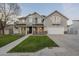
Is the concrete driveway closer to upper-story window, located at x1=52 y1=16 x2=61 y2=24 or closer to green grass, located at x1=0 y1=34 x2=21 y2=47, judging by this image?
upper-story window, located at x1=52 y1=16 x2=61 y2=24

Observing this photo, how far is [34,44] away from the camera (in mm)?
6332

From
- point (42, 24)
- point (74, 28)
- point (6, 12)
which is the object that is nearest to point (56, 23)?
point (42, 24)

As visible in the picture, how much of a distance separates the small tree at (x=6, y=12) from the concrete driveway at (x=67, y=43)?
47.3 inches

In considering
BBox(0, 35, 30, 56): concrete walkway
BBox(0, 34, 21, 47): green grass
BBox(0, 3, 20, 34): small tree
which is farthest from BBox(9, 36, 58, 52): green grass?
BBox(0, 3, 20, 34): small tree

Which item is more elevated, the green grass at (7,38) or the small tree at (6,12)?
the small tree at (6,12)

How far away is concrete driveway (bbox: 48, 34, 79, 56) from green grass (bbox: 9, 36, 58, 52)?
0.15m

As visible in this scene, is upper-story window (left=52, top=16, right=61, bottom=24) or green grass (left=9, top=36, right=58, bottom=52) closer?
green grass (left=9, top=36, right=58, bottom=52)

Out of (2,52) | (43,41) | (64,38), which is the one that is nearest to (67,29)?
(64,38)

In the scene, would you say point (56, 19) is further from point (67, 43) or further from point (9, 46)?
point (9, 46)

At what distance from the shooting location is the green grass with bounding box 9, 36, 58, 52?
6199mm

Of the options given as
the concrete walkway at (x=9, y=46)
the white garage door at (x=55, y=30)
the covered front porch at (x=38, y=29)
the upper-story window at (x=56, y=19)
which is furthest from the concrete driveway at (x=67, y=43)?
the concrete walkway at (x=9, y=46)

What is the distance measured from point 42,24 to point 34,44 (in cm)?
60

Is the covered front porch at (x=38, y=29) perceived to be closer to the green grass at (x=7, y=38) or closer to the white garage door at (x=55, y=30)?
the white garage door at (x=55, y=30)

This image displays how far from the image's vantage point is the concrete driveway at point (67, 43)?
6.05m
